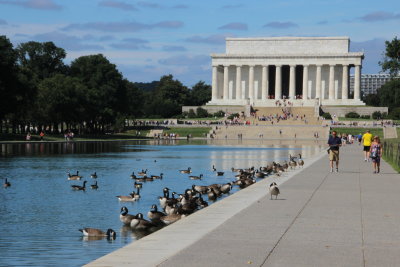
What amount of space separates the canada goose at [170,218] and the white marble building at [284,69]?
143019 millimetres

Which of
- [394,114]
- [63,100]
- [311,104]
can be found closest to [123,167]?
[63,100]

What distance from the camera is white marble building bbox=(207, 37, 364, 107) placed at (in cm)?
16862

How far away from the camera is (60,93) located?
105 metres

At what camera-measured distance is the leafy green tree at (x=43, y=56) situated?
149375 mm

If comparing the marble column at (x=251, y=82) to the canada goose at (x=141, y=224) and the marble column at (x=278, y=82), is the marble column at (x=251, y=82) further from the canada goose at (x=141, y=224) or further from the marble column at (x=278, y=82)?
the canada goose at (x=141, y=224)

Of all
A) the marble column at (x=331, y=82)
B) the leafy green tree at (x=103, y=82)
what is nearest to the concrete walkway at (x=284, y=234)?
the leafy green tree at (x=103, y=82)

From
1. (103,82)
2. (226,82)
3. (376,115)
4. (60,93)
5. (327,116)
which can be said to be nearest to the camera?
(60,93)

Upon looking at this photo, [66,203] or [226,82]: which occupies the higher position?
[226,82]

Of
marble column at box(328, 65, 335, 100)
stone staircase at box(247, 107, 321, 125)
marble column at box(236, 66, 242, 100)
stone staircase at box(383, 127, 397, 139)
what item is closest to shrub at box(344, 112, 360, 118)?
stone staircase at box(247, 107, 321, 125)

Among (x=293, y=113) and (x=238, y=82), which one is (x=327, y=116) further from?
(x=238, y=82)

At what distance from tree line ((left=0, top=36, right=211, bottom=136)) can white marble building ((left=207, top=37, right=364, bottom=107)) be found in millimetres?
14893

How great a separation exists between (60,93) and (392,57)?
5030cm

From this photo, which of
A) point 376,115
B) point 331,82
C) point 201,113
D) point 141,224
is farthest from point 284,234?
point 331,82

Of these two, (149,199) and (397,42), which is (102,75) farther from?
(149,199)
